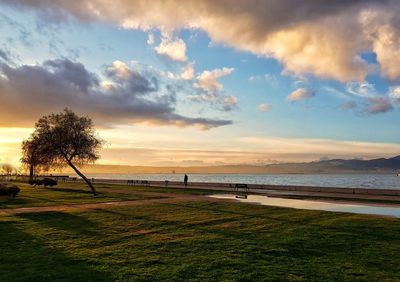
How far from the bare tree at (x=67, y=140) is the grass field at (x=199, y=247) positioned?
19182 mm

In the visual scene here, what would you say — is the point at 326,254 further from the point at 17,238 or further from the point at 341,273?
the point at 17,238

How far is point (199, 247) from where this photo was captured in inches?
541

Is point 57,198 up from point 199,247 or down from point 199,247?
up

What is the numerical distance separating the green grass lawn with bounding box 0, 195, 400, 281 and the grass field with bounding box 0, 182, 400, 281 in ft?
0.09

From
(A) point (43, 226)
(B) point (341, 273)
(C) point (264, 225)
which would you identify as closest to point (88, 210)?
(A) point (43, 226)

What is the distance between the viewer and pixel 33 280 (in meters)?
10.1

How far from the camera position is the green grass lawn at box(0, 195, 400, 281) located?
10.7 m

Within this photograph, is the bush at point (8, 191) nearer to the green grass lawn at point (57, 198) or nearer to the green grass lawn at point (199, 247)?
the green grass lawn at point (57, 198)

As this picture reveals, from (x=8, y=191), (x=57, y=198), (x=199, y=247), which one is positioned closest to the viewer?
(x=199, y=247)

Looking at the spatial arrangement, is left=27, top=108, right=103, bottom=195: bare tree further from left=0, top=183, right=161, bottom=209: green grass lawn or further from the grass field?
the grass field

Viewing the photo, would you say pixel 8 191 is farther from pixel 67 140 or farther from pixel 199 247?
pixel 199 247

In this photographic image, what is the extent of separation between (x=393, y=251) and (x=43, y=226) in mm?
14948

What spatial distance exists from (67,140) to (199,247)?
98.7 feet

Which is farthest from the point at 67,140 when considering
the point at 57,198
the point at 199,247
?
the point at 199,247
